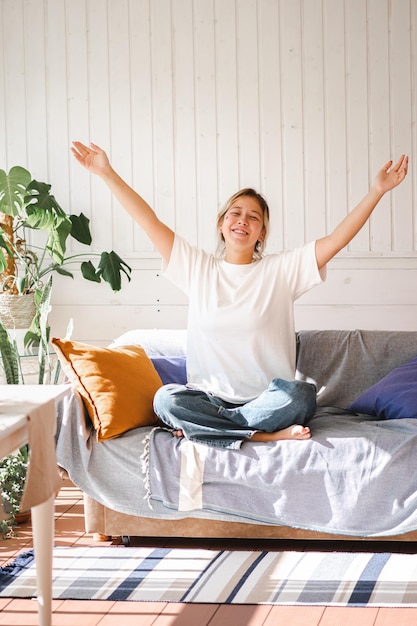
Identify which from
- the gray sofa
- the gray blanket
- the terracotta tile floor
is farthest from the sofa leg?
the terracotta tile floor

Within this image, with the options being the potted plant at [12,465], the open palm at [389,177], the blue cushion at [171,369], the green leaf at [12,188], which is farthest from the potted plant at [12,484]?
the open palm at [389,177]

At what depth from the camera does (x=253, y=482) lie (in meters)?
2.83

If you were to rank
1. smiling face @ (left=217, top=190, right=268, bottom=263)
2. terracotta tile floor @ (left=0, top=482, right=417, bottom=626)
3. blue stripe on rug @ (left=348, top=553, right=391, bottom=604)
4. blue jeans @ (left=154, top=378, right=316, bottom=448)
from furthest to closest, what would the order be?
1. smiling face @ (left=217, top=190, right=268, bottom=263)
2. blue jeans @ (left=154, top=378, right=316, bottom=448)
3. blue stripe on rug @ (left=348, top=553, right=391, bottom=604)
4. terracotta tile floor @ (left=0, top=482, right=417, bottom=626)

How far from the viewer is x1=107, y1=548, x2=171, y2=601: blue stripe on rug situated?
253cm

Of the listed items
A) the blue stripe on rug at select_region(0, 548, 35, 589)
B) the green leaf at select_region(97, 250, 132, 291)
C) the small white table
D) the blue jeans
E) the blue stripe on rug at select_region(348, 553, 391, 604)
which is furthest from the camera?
the green leaf at select_region(97, 250, 132, 291)

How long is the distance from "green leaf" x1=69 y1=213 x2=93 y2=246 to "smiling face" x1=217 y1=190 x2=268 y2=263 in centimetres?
147

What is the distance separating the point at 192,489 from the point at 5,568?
0.65 metres

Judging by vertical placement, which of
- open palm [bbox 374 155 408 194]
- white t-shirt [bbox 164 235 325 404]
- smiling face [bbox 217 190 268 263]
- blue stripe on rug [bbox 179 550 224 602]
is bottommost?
blue stripe on rug [bbox 179 550 224 602]

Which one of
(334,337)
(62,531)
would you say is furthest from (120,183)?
(62,531)

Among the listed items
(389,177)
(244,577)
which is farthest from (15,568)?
(389,177)

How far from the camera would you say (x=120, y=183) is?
3.17 meters

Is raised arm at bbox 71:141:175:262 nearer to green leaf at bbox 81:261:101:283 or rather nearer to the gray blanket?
the gray blanket

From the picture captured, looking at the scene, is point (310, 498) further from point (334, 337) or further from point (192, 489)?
point (334, 337)

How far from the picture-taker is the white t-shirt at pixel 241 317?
3.13 m
